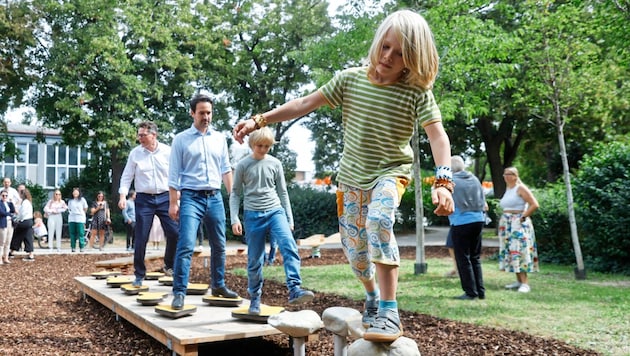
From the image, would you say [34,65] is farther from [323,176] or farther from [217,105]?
[323,176]

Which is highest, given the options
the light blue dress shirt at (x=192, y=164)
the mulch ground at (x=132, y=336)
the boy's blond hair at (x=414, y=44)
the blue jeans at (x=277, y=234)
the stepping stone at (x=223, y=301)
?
the boy's blond hair at (x=414, y=44)

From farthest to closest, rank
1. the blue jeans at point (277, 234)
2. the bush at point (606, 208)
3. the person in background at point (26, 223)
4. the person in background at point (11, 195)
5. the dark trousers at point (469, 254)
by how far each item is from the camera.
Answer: the person in background at point (26, 223) → the person in background at point (11, 195) → the bush at point (606, 208) → the dark trousers at point (469, 254) → the blue jeans at point (277, 234)

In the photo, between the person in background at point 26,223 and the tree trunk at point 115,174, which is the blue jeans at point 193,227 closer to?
the person in background at point 26,223

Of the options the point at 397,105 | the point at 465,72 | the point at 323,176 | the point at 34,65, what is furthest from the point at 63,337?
the point at 323,176

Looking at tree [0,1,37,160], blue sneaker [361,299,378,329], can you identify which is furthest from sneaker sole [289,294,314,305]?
tree [0,1,37,160]

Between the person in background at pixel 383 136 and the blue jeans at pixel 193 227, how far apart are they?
1.99m

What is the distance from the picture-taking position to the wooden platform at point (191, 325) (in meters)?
4.20

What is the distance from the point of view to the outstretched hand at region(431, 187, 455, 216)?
264 centimetres

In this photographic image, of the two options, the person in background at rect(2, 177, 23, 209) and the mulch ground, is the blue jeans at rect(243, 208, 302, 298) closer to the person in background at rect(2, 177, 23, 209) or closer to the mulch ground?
the mulch ground

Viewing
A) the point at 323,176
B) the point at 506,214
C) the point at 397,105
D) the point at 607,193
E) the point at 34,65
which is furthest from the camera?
the point at 323,176

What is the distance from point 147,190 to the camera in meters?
6.68

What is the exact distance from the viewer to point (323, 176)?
112 feet

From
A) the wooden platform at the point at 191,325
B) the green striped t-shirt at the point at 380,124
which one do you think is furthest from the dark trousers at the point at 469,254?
the green striped t-shirt at the point at 380,124

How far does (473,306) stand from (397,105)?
4.71 meters
